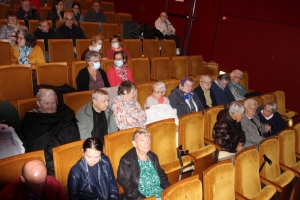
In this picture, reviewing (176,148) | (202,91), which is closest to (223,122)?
(176,148)

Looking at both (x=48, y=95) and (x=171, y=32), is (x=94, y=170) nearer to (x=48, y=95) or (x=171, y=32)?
(x=48, y=95)

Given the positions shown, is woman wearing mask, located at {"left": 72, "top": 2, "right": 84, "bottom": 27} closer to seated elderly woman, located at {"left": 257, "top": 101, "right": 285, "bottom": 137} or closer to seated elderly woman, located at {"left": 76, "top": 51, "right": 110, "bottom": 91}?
seated elderly woman, located at {"left": 76, "top": 51, "right": 110, "bottom": 91}

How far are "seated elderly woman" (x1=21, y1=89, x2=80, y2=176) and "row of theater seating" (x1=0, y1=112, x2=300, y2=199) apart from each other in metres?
0.22

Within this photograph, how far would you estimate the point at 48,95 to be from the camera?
229cm

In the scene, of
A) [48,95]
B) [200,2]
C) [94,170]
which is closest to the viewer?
[94,170]

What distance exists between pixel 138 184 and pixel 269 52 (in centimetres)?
390

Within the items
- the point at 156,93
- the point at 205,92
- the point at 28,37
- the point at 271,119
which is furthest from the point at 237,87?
the point at 28,37

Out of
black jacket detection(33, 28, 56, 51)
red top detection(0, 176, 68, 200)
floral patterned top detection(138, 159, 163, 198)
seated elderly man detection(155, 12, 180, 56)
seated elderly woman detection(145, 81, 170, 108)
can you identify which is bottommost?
floral patterned top detection(138, 159, 163, 198)

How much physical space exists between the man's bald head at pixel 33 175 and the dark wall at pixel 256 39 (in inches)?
173

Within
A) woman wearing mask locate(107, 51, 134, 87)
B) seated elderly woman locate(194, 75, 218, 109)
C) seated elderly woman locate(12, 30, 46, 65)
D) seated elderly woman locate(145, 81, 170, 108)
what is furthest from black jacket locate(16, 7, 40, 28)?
seated elderly woman locate(194, 75, 218, 109)

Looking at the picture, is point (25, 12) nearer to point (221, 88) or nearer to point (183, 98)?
point (183, 98)

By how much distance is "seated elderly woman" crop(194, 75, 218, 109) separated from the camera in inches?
142

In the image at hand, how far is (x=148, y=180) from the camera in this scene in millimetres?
2139

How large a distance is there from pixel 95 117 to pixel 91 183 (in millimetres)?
708
